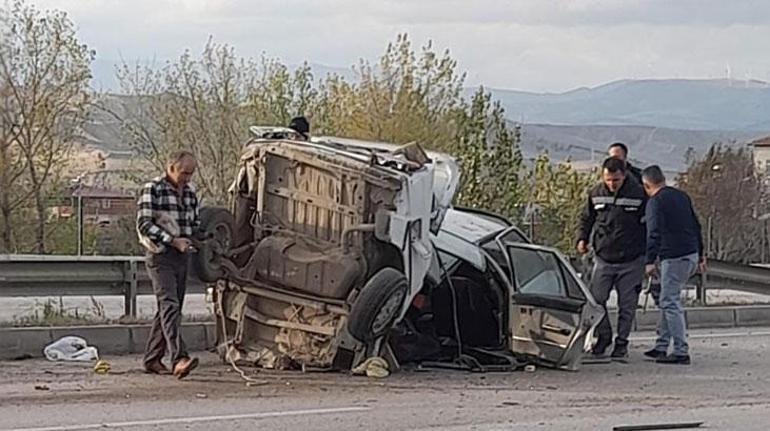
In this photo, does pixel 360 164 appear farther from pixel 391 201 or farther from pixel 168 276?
pixel 168 276

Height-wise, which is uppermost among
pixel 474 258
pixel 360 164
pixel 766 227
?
pixel 360 164

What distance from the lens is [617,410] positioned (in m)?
9.83

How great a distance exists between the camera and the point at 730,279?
18000mm

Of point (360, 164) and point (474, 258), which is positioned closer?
point (360, 164)

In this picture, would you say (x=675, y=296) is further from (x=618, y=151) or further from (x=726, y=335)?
(x=726, y=335)

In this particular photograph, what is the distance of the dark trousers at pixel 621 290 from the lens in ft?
42.4

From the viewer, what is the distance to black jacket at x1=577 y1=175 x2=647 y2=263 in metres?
12.9

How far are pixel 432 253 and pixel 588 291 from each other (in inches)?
64.1

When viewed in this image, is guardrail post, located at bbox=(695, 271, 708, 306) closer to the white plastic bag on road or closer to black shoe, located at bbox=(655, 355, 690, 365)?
black shoe, located at bbox=(655, 355, 690, 365)

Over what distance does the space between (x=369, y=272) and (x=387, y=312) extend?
0.41 m

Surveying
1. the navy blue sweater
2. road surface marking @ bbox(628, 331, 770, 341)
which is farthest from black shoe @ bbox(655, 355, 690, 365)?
road surface marking @ bbox(628, 331, 770, 341)

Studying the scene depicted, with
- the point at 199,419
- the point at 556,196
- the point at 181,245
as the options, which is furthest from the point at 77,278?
the point at 556,196

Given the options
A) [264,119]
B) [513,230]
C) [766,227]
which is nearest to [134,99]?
[264,119]

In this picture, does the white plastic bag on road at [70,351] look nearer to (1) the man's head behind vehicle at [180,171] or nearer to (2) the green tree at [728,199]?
(1) the man's head behind vehicle at [180,171]
